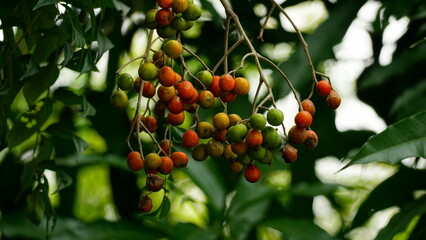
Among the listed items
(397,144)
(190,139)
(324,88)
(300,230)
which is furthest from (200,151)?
(300,230)

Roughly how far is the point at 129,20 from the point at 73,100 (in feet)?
3.24

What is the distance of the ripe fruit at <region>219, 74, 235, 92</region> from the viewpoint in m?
1.00

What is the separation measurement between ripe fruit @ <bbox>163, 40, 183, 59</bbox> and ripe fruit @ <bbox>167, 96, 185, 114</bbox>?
7 centimetres

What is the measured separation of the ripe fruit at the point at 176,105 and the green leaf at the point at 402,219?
640mm

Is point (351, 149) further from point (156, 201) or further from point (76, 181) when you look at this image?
point (156, 201)

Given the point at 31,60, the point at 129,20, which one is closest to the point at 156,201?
the point at 129,20

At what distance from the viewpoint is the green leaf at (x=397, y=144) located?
1.15m

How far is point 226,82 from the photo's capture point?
1.00m

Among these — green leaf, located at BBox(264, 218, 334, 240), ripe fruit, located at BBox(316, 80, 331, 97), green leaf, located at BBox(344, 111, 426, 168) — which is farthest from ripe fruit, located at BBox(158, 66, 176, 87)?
green leaf, located at BBox(264, 218, 334, 240)

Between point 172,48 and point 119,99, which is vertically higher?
point 172,48

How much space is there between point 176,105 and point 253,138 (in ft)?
0.42

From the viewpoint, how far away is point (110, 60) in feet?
7.25

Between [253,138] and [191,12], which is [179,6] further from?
[253,138]

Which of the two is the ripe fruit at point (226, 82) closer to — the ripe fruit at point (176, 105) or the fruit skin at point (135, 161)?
the ripe fruit at point (176, 105)
